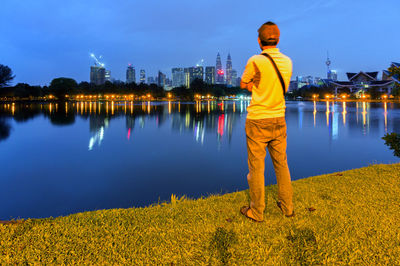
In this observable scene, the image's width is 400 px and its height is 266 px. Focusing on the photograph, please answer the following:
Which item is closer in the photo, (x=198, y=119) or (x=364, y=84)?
(x=198, y=119)

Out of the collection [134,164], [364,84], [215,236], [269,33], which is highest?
[364,84]

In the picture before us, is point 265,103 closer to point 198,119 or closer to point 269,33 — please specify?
point 269,33

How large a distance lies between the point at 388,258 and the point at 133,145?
1497 centimetres

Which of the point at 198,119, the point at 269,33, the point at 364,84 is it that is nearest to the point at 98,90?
the point at 198,119

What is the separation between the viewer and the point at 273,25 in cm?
381

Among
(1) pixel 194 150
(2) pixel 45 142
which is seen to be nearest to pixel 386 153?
(1) pixel 194 150

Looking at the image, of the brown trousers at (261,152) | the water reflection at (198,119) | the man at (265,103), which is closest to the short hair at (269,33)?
the man at (265,103)

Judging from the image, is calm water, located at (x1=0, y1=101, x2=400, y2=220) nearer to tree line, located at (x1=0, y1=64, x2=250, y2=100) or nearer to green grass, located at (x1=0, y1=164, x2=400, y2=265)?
green grass, located at (x1=0, y1=164, x2=400, y2=265)

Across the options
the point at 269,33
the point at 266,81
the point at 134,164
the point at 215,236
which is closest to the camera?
the point at 215,236

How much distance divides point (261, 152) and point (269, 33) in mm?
1707

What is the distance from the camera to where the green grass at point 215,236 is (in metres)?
3.09

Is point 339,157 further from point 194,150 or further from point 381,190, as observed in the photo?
point 381,190

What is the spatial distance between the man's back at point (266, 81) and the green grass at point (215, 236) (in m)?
1.65

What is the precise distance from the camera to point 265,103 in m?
3.72
